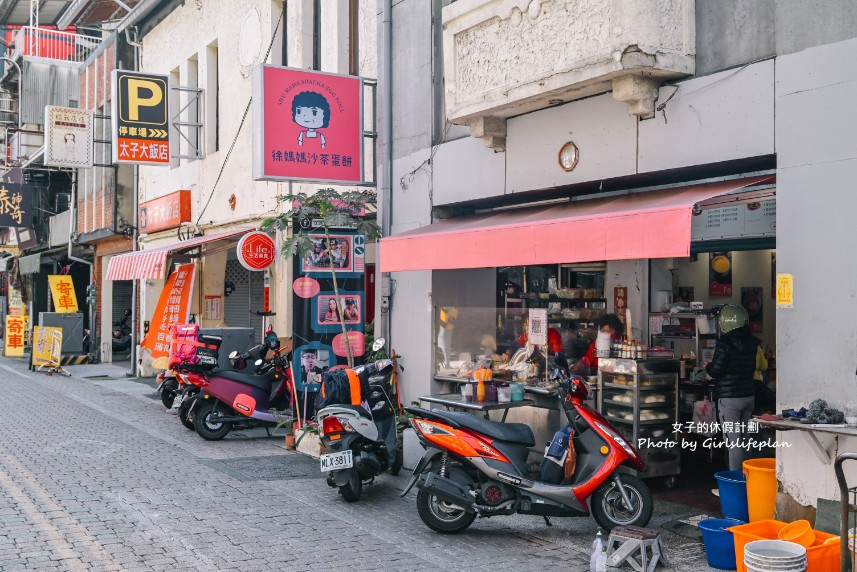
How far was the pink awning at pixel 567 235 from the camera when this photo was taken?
6.98m

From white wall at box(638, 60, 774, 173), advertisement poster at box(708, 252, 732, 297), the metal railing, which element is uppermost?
the metal railing

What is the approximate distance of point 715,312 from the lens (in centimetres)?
1117

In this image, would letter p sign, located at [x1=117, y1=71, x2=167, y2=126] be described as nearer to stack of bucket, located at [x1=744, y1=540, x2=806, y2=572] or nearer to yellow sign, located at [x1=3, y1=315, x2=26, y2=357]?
yellow sign, located at [x1=3, y1=315, x2=26, y2=357]

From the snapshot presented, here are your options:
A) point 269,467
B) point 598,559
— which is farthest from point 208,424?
point 598,559

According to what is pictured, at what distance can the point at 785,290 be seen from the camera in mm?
7016

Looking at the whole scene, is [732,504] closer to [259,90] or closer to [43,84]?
[259,90]

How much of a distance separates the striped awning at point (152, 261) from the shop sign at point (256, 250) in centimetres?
112

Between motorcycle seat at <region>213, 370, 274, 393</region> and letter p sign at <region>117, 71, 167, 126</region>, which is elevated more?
letter p sign at <region>117, 71, 167, 126</region>

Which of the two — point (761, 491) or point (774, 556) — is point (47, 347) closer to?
point (761, 491)

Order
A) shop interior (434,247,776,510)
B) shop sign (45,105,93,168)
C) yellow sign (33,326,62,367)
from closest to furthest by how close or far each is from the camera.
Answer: shop interior (434,247,776,510), shop sign (45,105,93,168), yellow sign (33,326,62,367)

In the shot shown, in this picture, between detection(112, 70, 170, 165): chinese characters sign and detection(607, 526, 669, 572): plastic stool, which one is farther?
detection(112, 70, 170, 165): chinese characters sign

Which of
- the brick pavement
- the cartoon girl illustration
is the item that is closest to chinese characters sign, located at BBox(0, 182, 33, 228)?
the brick pavement

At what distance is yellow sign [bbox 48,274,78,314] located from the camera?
27.0 metres

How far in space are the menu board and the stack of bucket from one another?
15.2 feet
